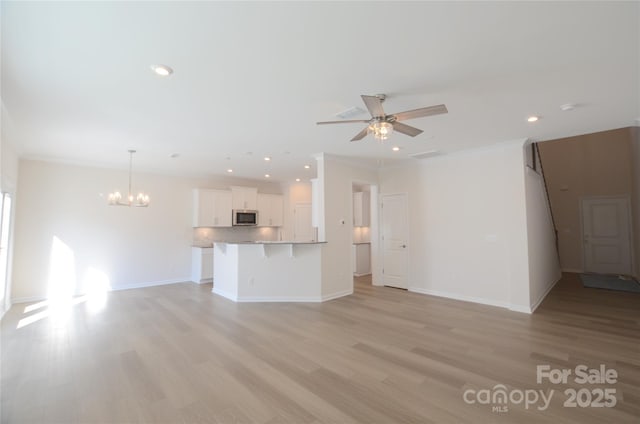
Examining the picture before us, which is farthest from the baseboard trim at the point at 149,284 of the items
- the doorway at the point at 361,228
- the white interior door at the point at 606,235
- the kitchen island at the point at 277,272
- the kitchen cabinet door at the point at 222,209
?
the white interior door at the point at 606,235

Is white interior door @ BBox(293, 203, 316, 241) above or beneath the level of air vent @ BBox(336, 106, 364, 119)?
beneath

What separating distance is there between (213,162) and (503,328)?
19.5ft

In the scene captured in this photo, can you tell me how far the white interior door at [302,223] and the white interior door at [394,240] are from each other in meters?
2.90

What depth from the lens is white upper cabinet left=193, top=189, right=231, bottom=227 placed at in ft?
24.3

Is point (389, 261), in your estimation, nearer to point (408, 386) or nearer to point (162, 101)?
point (408, 386)

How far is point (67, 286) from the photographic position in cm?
585

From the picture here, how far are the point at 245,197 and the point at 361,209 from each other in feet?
11.0

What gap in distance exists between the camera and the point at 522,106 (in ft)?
10.8

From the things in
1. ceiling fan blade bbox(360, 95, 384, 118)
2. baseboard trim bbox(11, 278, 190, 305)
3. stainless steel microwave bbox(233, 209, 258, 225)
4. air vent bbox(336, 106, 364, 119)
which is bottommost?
baseboard trim bbox(11, 278, 190, 305)

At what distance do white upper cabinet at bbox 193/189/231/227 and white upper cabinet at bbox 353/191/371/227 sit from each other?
3.56m

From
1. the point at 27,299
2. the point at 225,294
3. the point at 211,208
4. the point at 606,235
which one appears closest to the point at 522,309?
the point at 225,294

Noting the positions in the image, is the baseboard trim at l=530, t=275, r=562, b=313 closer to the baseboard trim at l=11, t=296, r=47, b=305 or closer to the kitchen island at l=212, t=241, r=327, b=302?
the kitchen island at l=212, t=241, r=327, b=302

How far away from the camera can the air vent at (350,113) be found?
3279 mm

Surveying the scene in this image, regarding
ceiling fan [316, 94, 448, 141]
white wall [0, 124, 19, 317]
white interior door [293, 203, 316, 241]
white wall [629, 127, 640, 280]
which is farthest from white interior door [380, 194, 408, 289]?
white wall [0, 124, 19, 317]
